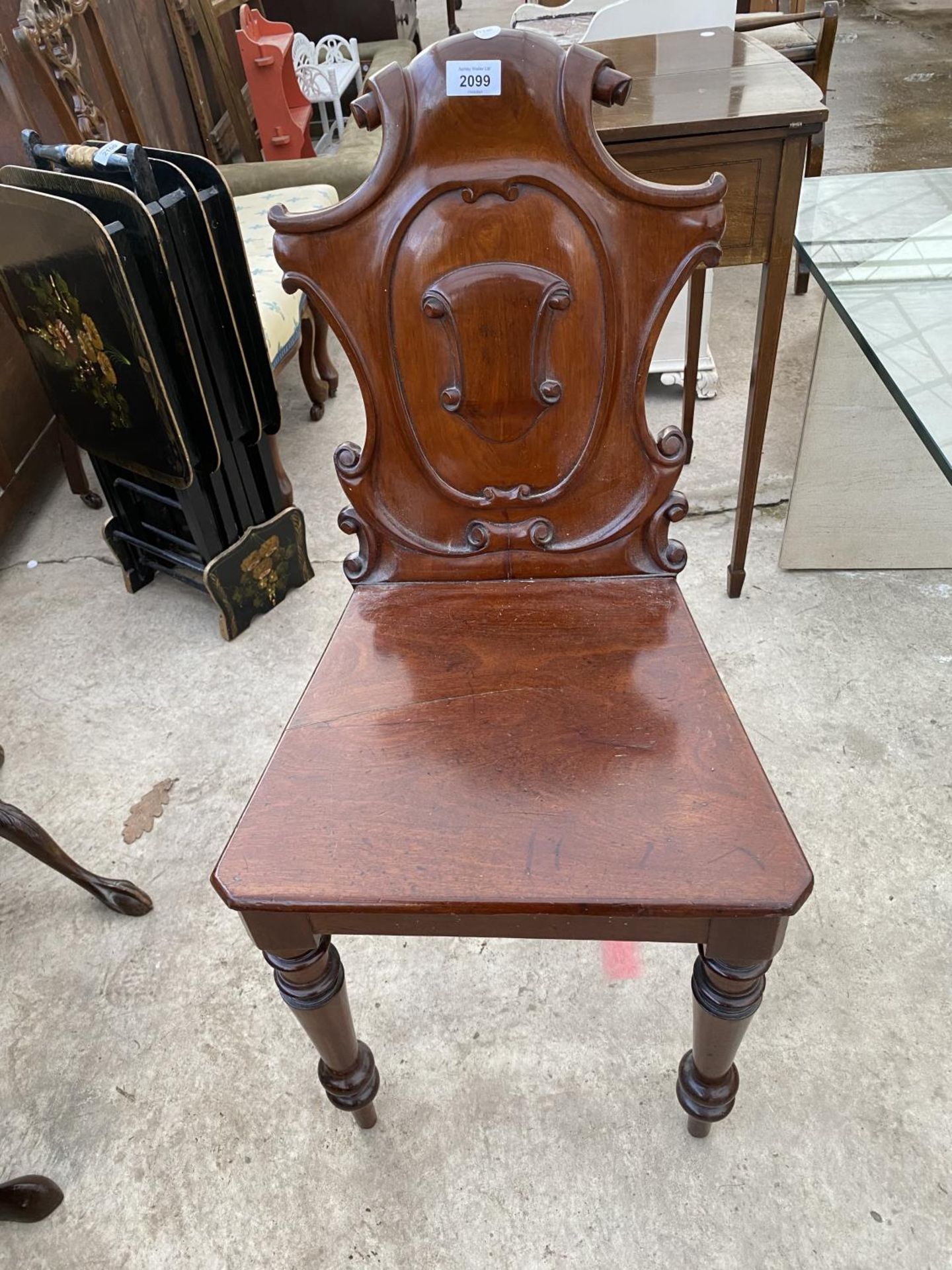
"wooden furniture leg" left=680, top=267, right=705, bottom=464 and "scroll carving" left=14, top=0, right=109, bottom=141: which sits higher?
"scroll carving" left=14, top=0, right=109, bottom=141

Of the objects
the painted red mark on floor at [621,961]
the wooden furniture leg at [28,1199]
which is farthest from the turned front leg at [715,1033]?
the wooden furniture leg at [28,1199]

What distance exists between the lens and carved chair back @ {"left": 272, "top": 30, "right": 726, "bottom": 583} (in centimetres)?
100

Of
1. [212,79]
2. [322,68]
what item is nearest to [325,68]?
[322,68]

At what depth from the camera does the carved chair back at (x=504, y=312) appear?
1.00m

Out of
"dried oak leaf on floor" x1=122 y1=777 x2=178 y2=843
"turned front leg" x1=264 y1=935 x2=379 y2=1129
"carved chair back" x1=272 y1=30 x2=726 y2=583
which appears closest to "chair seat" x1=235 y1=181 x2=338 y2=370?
"carved chair back" x1=272 y1=30 x2=726 y2=583

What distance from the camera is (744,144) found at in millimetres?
1438

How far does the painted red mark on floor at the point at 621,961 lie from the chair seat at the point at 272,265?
141cm

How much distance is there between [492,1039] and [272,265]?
190 centimetres

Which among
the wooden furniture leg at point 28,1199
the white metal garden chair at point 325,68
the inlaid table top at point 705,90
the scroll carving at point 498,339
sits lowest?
the wooden furniture leg at point 28,1199

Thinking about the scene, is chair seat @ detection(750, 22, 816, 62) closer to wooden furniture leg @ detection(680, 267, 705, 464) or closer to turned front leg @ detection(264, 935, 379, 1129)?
wooden furniture leg @ detection(680, 267, 705, 464)

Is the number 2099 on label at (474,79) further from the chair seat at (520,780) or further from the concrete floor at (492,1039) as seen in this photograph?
the concrete floor at (492,1039)

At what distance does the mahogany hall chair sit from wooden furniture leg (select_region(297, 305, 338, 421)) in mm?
1548

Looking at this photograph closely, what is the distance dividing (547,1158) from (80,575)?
6.06 ft

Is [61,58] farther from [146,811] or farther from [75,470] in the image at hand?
[146,811]
